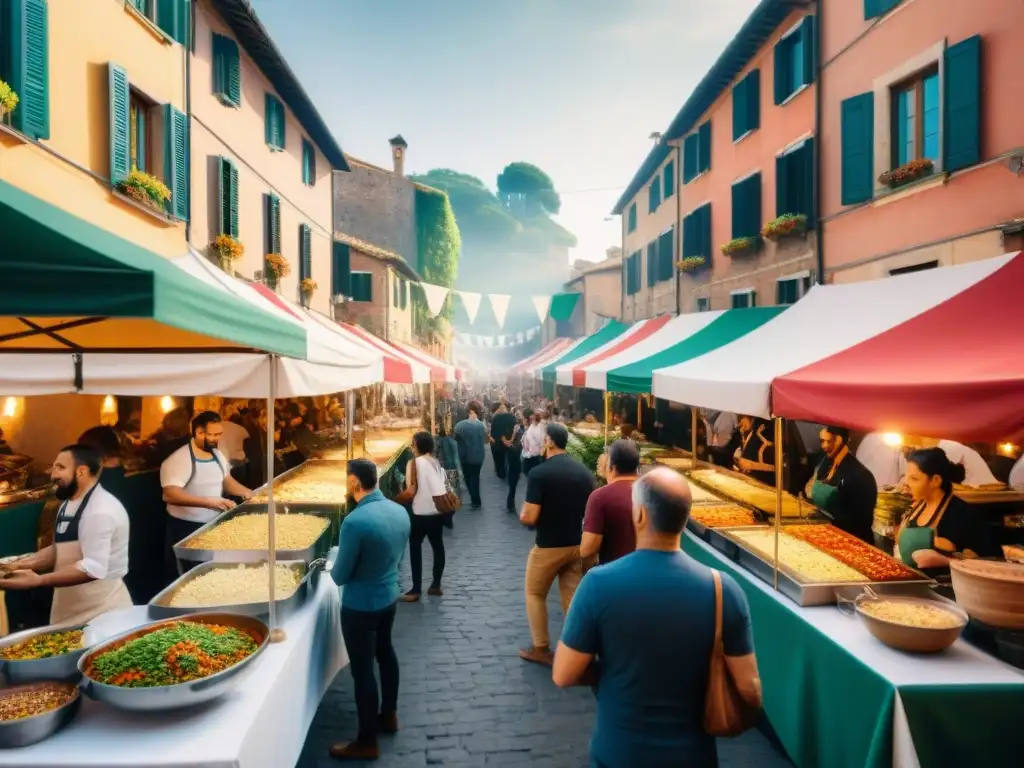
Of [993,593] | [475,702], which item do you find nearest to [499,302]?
[475,702]

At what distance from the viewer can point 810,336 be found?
551 centimetres

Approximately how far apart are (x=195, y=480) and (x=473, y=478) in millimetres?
6735

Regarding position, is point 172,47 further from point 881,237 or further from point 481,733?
point 881,237

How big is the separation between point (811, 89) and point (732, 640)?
1266cm

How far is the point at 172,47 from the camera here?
9141mm

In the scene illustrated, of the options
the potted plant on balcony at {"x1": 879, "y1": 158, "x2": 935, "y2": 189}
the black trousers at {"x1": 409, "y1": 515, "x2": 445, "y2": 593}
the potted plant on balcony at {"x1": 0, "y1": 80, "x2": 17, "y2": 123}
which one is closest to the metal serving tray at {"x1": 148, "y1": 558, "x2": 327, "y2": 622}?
the black trousers at {"x1": 409, "y1": 515, "x2": 445, "y2": 593}

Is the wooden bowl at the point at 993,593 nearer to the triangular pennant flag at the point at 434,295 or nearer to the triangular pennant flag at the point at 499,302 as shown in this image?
the triangular pennant flag at the point at 434,295

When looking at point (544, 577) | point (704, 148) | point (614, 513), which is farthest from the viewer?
point (704, 148)

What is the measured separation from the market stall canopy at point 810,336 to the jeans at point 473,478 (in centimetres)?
581

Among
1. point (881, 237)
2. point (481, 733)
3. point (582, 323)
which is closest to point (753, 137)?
point (881, 237)

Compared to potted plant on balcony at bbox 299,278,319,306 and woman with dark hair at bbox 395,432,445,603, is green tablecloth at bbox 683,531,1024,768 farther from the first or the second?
potted plant on balcony at bbox 299,278,319,306

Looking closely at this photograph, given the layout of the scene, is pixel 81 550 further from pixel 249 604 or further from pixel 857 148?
pixel 857 148

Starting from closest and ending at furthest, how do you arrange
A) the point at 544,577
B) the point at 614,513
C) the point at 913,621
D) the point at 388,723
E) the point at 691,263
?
the point at 913,621, the point at 388,723, the point at 614,513, the point at 544,577, the point at 691,263

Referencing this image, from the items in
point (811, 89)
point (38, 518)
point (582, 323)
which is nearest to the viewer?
point (38, 518)
